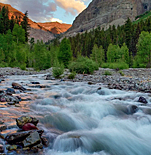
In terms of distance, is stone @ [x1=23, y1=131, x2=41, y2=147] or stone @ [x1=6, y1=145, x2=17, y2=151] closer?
stone @ [x1=6, y1=145, x2=17, y2=151]

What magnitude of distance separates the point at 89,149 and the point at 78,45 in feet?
288

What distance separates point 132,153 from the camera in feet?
11.4

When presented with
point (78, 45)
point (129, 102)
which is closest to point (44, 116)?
point (129, 102)

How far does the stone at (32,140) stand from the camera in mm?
3037

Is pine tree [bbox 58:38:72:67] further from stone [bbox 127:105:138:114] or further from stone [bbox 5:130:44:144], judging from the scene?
stone [bbox 5:130:44:144]

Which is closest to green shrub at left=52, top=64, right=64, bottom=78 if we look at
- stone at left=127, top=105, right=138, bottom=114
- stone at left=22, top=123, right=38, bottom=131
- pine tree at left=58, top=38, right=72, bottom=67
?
stone at left=127, top=105, right=138, bottom=114

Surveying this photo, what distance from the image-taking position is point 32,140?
311 cm

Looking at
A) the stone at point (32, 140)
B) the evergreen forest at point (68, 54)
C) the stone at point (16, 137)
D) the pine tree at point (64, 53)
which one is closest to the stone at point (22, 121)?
the stone at point (16, 137)

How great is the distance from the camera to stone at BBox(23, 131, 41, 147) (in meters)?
3.04

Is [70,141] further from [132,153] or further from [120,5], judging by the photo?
[120,5]

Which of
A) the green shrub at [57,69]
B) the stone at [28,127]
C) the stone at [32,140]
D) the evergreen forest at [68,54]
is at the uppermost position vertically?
the evergreen forest at [68,54]

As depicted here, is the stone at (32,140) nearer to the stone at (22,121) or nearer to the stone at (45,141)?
the stone at (45,141)

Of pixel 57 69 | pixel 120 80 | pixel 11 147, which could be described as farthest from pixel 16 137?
pixel 57 69

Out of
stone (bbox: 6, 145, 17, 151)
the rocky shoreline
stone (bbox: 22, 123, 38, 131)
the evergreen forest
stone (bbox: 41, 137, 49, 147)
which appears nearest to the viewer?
stone (bbox: 6, 145, 17, 151)
